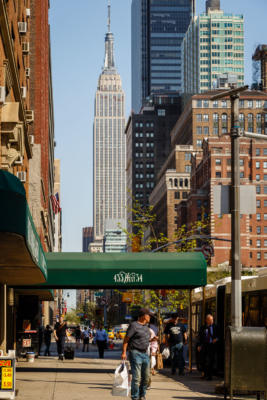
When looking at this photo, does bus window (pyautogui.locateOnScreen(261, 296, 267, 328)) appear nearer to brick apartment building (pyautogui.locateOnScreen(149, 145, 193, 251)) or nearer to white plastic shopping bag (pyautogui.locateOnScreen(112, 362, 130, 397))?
white plastic shopping bag (pyautogui.locateOnScreen(112, 362, 130, 397))

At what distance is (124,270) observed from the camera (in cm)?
2552

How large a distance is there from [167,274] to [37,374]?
17.2ft

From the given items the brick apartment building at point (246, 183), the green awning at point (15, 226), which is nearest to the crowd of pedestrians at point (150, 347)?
the green awning at point (15, 226)

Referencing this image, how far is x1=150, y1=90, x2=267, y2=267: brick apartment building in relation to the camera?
134m

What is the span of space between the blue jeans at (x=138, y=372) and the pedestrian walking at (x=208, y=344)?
7509 mm

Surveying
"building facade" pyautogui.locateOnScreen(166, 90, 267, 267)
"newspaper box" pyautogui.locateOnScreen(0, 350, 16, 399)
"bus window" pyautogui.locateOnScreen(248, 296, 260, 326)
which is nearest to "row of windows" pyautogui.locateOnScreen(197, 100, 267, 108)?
"building facade" pyautogui.locateOnScreen(166, 90, 267, 267)

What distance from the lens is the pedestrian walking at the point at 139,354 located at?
49.6ft

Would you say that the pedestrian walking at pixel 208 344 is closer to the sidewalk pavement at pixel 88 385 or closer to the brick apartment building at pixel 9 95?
the sidewalk pavement at pixel 88 385

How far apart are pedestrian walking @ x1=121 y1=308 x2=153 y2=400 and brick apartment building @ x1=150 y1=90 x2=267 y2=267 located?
326 feet

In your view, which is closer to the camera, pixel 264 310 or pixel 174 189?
pixel 264 310

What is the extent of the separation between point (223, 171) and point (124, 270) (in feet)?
370

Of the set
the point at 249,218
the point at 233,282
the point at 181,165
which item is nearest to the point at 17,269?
the point at 233,282

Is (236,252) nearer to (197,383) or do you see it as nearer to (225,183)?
(197,383)

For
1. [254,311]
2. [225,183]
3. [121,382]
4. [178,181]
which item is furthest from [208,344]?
[178,181]
